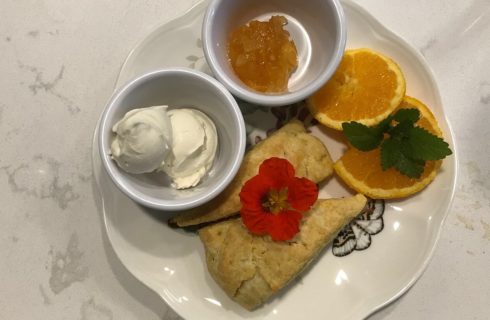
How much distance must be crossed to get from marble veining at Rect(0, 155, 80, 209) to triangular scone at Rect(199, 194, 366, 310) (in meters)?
0.46

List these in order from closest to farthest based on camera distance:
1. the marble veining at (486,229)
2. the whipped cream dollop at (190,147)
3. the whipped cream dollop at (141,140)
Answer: the whipped cream dollop at (141,140), the whipped cream dollop at (190,147), the marble veining at (486,229)

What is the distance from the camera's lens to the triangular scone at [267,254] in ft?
4.19

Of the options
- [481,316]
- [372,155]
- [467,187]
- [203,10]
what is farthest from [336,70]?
[481,316]

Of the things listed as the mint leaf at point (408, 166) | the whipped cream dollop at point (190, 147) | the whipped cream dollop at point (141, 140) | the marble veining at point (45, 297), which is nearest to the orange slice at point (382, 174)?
the mint leaf at point (408, 166)

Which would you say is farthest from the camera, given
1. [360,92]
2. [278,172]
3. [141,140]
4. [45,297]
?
[45,297]

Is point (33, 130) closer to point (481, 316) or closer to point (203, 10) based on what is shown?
point (203, 10)

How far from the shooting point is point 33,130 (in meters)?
1.49

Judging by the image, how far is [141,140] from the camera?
3.76 feet

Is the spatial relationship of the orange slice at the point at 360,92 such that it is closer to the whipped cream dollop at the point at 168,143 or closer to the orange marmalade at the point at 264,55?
the orange marmalade at the point at 264,55

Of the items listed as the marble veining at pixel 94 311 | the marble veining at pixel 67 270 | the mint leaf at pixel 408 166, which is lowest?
the marble veining at pixel 94 311

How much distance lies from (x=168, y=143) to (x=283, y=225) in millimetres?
337

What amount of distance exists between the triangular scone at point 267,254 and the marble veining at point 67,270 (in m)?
0.40

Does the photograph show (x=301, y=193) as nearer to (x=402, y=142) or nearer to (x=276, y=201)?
(x=276, y=201)

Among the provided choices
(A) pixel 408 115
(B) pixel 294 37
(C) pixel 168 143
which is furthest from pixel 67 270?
(A) pixel 408 115
